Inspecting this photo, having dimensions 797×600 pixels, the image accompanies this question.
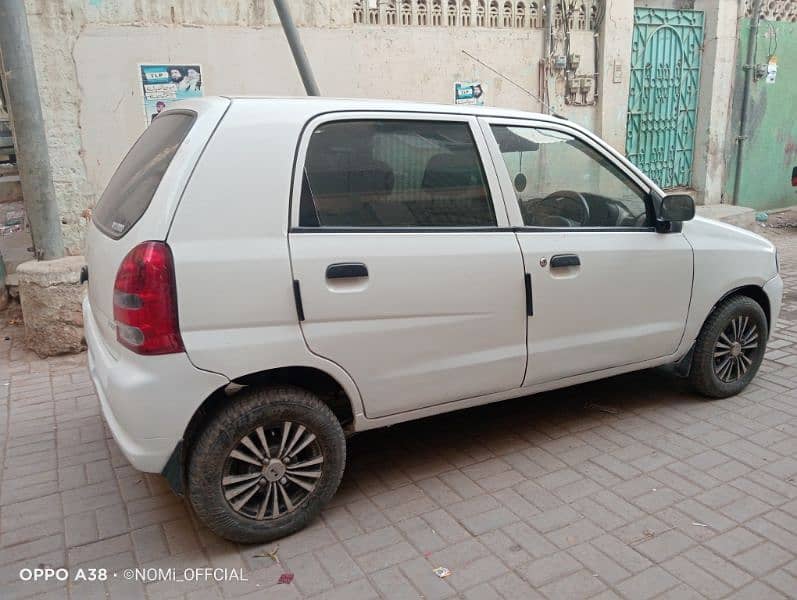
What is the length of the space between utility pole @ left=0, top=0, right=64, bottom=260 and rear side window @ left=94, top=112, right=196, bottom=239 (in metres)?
2.34

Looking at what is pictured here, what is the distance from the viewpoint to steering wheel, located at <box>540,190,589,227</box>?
11.8ft

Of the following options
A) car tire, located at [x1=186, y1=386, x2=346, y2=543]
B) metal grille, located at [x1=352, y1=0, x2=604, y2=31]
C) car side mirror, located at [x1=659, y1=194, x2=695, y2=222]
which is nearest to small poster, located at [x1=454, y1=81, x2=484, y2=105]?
metal grille, located at [x1=352, y1=0, x2=604, y2=31]

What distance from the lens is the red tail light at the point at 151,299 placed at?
2549mm

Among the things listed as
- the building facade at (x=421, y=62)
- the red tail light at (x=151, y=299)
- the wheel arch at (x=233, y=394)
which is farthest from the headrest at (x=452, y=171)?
the building facade at (x=421, y=62)

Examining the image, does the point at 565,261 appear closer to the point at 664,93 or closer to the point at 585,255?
the point at 585,255

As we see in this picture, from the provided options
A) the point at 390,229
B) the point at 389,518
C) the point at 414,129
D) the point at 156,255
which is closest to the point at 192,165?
the point at 156,255

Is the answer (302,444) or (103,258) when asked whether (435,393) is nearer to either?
(302,444)

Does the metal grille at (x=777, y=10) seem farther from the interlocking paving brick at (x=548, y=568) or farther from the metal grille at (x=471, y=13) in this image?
the interlocking paving brick at (x=548, y=568)

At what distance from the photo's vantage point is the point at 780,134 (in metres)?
10.9

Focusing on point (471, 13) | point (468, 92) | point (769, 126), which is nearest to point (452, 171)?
point (468, 92)

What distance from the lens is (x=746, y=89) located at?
10.1 metres

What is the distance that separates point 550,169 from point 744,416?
194cm

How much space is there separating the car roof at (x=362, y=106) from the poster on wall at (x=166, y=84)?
331cm

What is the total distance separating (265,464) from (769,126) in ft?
35.1
